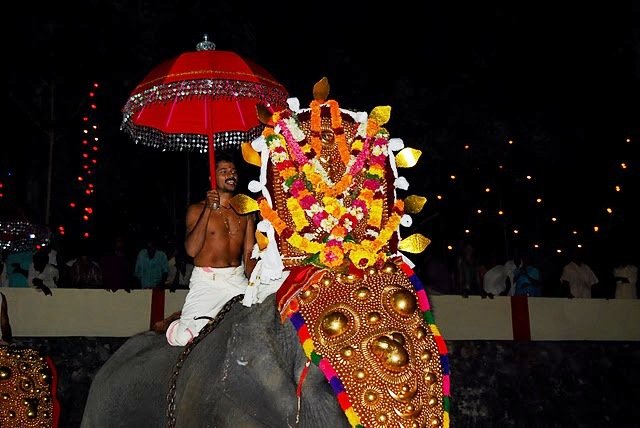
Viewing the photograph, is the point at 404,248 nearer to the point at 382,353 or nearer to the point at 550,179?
the point at 382,353

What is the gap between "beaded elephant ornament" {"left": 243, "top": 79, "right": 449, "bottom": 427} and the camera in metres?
3.49

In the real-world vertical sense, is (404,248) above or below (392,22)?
below

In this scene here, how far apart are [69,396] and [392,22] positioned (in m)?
18.4

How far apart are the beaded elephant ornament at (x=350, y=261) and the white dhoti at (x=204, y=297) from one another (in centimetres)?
123

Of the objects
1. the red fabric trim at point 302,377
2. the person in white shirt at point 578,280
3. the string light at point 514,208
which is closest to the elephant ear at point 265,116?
the red fabric trim at point 302,377

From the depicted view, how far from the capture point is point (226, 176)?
18.3ft

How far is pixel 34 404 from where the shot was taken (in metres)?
7.81

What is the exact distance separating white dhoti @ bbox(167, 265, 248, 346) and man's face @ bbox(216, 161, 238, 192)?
531mm

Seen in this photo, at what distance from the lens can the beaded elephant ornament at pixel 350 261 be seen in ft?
11.5

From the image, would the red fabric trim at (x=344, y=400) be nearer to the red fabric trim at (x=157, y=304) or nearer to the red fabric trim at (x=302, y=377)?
the red fabric trim at (x=302, y=377)

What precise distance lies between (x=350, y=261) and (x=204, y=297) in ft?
6.02

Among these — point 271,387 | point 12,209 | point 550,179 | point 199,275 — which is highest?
point 550,179

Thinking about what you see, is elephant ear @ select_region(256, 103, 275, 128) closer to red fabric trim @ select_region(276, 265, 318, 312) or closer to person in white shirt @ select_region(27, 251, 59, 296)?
red fabric trim @ select_region(276, 265, 318, 312)

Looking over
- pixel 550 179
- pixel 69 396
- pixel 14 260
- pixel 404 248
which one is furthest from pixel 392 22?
pixel 404 248
